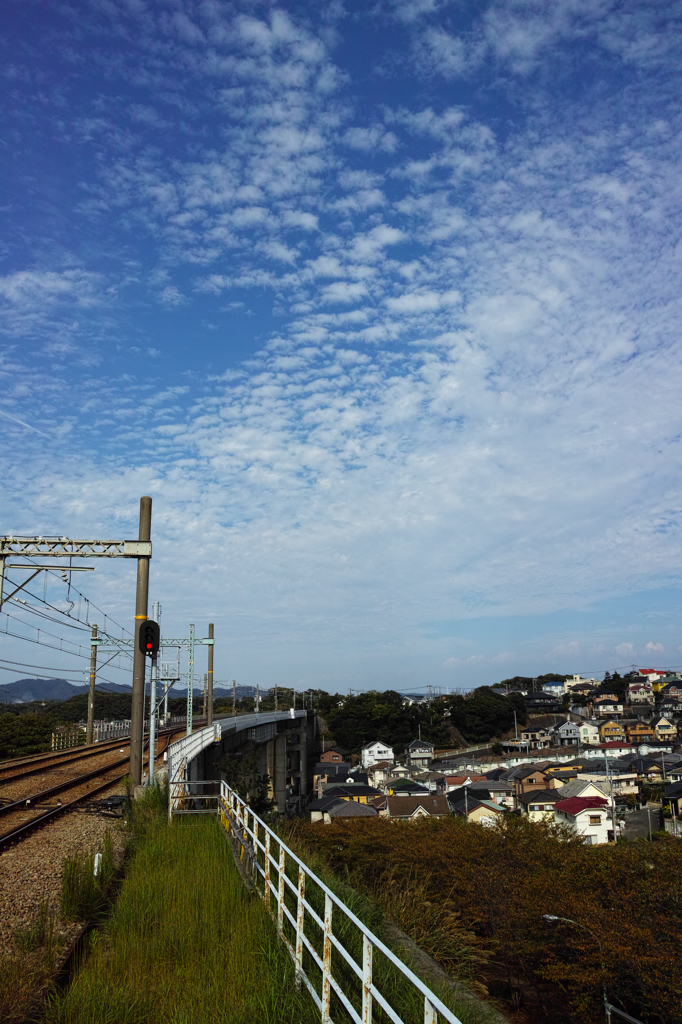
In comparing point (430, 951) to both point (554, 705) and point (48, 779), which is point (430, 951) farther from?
point (554, 705)

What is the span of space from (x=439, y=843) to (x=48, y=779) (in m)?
15.2

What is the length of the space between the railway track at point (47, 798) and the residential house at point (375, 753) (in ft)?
340

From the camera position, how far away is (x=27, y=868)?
9.71 metres

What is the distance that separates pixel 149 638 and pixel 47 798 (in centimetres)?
493

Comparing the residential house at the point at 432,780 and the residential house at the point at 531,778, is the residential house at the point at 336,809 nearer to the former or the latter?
the residential house at the point at 432,780

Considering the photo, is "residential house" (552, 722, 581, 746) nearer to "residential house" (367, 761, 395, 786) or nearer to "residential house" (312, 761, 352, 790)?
"residential house" (367, 761, 395, 786)

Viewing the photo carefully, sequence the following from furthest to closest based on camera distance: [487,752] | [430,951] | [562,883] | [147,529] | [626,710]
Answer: [626,710] → [487,752] → [562,883] → [147,529] → [430,951]

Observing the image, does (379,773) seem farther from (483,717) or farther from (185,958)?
(185,958)

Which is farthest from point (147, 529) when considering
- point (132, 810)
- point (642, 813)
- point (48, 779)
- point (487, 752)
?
point (487, 752)

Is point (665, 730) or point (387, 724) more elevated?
point (387, 724)

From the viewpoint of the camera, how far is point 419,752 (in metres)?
118

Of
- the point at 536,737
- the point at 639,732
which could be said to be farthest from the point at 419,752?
the point at 639,732

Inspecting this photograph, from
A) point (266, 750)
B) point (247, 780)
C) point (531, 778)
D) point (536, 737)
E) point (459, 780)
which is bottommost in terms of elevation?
point (531, 778)

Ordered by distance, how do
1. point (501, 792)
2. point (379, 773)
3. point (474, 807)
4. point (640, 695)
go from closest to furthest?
point (474, 807)
point (501, 792)
point (379, 773)
point (640, 695)
